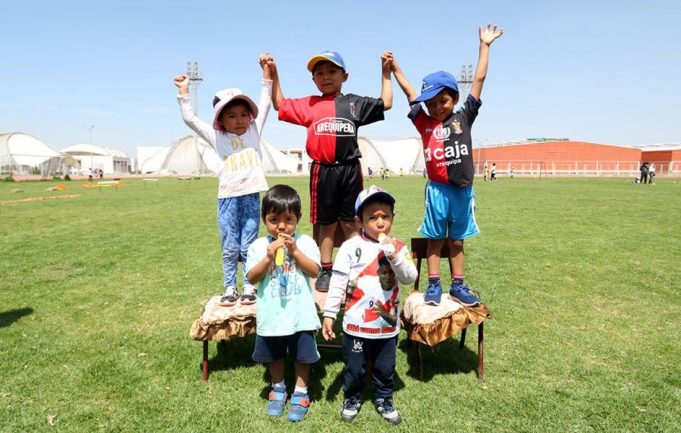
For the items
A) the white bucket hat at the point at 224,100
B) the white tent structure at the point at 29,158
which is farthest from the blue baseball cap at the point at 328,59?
the white tent structure at the point at 29,158

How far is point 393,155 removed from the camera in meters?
80.3

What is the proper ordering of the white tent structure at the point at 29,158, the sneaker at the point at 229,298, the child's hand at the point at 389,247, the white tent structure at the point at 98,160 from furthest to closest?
1. the white tent structure at the point at 98,160
2. the white tent structure at the point at 29,158
3. the sneaker at the point at 229,298
4. the child's hand at the point at 389,247

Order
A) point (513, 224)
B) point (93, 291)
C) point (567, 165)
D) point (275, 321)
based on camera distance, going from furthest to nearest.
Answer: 1. point (567, 165)
2. point (513, 224)
3. point (93, 291)
4. point (275, 321)

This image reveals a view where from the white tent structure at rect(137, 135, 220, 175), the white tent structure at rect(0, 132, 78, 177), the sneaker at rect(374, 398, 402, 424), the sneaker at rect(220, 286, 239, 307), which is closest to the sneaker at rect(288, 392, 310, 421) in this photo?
the sneaker at rect(374, 398, 402, 424)

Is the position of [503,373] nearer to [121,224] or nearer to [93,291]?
[93,291]

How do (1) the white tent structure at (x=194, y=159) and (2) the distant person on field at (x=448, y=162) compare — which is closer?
(2) the distant person on field at (x=448, y=162)

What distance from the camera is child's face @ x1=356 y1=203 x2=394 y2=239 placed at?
10.1 feet

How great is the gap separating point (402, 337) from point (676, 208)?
1636 centimetres

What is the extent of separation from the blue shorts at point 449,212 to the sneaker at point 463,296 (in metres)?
0.45

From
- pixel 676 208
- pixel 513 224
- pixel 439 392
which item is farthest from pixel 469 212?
pixel 676 208

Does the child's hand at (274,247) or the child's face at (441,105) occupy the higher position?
the child's face at (441,105)

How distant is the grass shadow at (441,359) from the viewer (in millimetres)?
3791

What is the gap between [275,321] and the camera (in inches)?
122

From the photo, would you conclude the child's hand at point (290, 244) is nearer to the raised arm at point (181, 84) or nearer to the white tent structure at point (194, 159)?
the raised arm at point (181, 84)
